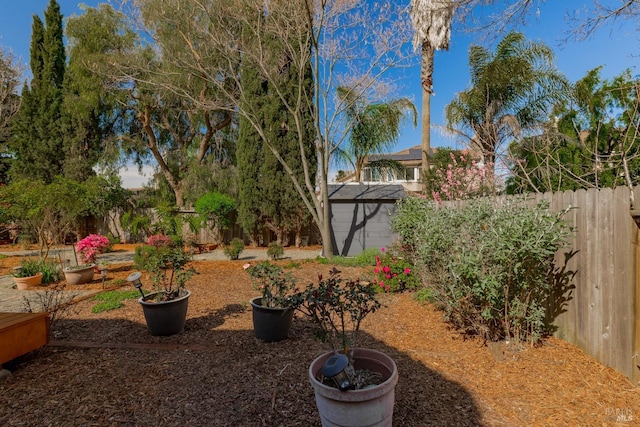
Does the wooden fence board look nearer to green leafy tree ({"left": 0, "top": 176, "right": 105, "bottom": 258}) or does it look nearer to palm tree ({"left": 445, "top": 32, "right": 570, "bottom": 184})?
palm tree ({"left": 445, "top": 32, "right": 570, "bottom": 184})

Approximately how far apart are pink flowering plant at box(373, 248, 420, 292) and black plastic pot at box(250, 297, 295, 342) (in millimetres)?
2496

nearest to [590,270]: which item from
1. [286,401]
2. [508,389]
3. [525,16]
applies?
[508,389]

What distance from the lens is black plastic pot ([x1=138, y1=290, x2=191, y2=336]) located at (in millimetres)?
3670

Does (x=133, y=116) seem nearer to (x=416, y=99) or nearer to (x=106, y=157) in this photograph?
(x=106, y=157)

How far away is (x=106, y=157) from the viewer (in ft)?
50.1

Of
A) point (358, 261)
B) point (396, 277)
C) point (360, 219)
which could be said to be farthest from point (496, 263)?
point (360, 219)

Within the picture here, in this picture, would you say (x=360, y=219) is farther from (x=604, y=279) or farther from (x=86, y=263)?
(x=604, y=279)

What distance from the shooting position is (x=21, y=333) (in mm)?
2990

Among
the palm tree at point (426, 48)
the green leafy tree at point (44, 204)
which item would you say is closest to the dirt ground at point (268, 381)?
the green leafy tree at point (44, 204)

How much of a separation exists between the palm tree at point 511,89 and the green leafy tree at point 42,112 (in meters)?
17.5

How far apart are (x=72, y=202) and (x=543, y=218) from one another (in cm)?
859

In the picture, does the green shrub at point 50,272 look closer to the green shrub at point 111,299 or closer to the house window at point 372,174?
the green shrub at point 111,299

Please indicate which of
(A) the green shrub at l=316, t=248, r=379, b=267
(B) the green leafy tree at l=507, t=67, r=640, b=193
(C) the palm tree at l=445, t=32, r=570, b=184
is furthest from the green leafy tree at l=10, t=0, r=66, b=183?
(B) the green leafy tree at l=507, t=67, r=640, b=193

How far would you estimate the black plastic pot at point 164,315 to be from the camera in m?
3.67
